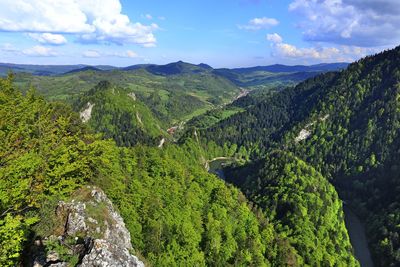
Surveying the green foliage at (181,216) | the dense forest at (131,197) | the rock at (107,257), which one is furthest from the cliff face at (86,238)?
the green foliage at (181,216)

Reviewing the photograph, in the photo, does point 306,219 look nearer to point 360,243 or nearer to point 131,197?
point 360,243

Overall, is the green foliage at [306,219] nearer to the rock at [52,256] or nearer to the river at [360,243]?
the river at [360,243]

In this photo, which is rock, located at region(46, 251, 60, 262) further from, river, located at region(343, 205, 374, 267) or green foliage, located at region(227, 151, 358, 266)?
river, located at region(343, 205, 374, 267)

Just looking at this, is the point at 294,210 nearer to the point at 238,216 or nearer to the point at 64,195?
the point at 238,216

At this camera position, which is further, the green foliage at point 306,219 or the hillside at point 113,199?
the green foliage at point 306,219

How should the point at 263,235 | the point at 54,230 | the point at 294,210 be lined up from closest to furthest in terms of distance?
1. the point at 54,230
2. the point at 263,235
3. the point at 294,210

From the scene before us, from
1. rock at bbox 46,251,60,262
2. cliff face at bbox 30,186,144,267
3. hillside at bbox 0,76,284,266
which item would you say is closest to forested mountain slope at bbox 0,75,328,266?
hillside at bbox 0,76,284,266

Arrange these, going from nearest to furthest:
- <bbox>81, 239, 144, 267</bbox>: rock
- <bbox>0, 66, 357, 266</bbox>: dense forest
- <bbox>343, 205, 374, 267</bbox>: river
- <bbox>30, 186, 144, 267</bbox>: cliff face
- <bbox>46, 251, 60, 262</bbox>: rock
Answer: <bbox>81, 239, 144, 267</bbox>: rock
<bbox>46, 251, 60, 262</bbox>: rock
<bbox>30, 186, 144, 267</bbox>: cliff face
<bbox>0, 66, 357, 266</bbox>: dense forest
<bbox>343, 205, 374, 267</bbox>: river

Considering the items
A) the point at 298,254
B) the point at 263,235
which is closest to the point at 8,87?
the point at 263,235
